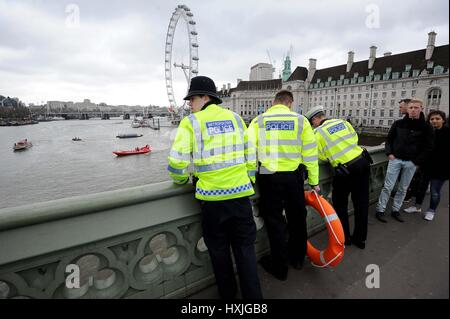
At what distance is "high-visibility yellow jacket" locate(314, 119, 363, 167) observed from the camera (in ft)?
9.88

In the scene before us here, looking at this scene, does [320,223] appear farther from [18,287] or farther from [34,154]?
[34,154]

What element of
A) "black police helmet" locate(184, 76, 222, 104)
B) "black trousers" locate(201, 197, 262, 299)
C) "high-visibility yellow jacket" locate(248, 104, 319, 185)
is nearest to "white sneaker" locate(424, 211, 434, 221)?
"high-visibility yellow jacket" locate(248, 104, 319, 185)

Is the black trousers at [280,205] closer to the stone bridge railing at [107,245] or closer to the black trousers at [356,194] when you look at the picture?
the stone bridge railing at [107,245]

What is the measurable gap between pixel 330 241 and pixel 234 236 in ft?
3.43

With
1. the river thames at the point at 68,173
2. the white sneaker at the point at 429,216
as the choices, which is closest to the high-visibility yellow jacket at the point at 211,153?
the white sneaker at the point at 429,216

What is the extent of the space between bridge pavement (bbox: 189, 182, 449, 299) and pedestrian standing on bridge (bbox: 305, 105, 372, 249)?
284mm

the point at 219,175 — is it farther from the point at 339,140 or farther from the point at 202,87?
the point at 339,140

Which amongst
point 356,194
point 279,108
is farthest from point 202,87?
point 356,194

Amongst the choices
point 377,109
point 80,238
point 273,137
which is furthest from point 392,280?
point 377,109

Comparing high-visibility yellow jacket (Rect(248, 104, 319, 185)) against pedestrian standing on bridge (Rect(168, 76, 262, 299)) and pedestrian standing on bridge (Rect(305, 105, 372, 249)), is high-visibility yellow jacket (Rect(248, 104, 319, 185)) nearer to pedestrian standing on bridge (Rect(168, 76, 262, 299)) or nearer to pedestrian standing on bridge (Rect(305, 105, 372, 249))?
pedestrian standing on bridge (Rect(168, 76, 262, 299))

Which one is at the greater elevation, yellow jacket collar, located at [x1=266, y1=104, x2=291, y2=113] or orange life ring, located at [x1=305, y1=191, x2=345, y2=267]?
yellow jacket collar, located at [x1=266, y1=104, x2=291, y2=113]

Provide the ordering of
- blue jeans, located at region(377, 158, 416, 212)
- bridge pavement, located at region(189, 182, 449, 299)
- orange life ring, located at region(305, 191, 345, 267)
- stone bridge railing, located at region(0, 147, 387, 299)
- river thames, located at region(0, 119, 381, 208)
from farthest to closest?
river thames, located at region(0, 119, 381, 208), blue jeans, located at region(377, 158, 416, 212), orange life ring, located at region(305, 191, 345, 267), bridge pavement, located at region(189, 182, 449, 299), stone bridge railing, located at region(0, 147, 387, 299)

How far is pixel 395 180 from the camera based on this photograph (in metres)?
3.82
